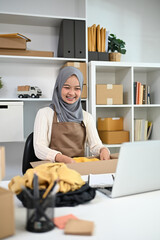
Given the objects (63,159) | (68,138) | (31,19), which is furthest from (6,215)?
(31,19)

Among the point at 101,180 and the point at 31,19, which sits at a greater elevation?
the point at 31,19

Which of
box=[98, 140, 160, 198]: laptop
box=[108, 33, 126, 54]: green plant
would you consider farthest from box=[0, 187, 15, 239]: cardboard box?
box=[108, 33, 126, 54]: green plant

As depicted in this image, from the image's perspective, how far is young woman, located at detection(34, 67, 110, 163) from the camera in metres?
2.15

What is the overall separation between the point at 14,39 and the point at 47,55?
0.38 meters

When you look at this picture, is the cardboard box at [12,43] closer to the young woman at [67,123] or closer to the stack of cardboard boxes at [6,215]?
the young woman at [67,123]

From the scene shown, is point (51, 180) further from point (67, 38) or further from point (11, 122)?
point (67, 38)

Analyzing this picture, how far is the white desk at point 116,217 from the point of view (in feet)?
2.33

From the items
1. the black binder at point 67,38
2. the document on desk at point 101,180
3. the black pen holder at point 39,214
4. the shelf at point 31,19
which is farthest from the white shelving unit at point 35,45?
the black pen holder at point 39,214

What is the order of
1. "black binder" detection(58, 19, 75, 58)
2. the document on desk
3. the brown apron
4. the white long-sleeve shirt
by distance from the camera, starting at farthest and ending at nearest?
"black binder" detection(58, 19, 75, 58)
the brown apron
the white long-sleeve shirt
the document on desk

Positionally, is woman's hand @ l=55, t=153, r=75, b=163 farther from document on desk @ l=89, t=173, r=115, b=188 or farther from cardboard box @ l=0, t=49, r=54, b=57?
cardboard box @ l=0, t=49, r=54, b=57

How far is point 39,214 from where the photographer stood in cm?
73

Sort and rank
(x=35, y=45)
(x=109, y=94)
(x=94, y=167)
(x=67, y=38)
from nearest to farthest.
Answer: (x=94, y=167) → (x=67, y=38) → (x=109, y=94) → (x=35, y=45)

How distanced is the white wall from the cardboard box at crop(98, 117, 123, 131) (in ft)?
2.86

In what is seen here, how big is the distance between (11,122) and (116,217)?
6.89 ft
